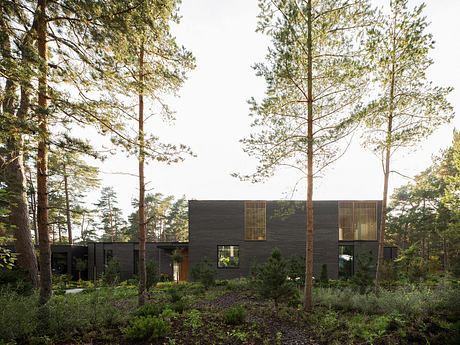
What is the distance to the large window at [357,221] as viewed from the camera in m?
15.8

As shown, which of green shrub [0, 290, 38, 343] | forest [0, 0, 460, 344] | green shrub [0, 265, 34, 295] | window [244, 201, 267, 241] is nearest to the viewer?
green shrub [0, 290, 38, 343]

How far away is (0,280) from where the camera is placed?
575 cm

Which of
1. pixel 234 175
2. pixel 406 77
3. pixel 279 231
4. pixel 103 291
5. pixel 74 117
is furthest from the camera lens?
pixel 279 231

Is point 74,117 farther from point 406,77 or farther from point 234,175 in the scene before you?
point 406,77

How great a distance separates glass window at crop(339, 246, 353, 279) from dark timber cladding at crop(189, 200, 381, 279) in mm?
367

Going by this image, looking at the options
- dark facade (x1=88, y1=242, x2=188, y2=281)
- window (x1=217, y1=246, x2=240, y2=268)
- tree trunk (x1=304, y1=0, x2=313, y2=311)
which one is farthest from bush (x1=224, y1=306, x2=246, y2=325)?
dark facade (x1=88, y1=242, x2=188, y2=281)

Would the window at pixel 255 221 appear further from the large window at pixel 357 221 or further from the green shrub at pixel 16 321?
the green shrub at pixel 16 321

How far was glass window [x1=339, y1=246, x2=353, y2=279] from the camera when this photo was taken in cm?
1543

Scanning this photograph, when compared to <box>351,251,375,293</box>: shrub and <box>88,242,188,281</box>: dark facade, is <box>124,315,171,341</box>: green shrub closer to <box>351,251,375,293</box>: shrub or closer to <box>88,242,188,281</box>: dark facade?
<box>351,251,375,293</box>: shrub

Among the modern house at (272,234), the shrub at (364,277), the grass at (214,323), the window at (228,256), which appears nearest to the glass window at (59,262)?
the modern house at (272,234)

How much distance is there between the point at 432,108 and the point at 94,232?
34623 millimetres

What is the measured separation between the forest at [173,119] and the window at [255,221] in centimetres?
657

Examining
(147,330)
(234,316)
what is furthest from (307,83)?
(147,330)

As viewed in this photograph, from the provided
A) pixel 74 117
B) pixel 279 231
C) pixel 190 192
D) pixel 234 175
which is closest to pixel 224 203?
pixel 279 231
